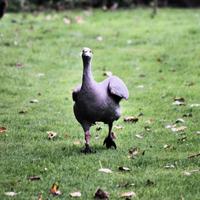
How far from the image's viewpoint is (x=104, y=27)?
17438 mm

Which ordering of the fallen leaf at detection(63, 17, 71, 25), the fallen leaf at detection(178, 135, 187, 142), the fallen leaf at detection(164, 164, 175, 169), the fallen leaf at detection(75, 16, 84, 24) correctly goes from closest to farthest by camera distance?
the fallen leaf at detection(164, 164, 175, 169) < the fallen leaf at detection(178, 135, 187, 142) < the fallen leaf at detection(63, 17, 71, 25) < the fallen leaf at detection(75, 16, 84, 24)

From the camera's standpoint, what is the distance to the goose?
704 cm

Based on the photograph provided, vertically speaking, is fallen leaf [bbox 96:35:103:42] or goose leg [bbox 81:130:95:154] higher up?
goose leg [bbox 81:130:95:154]

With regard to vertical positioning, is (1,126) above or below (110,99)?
below

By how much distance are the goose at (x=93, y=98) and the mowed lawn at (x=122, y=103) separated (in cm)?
41

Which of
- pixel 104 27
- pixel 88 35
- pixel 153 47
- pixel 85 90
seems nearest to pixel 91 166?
pixel 85 90

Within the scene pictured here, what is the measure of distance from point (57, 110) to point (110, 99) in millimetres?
2747

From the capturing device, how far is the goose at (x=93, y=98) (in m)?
7.04

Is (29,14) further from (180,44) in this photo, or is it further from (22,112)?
(22,112)

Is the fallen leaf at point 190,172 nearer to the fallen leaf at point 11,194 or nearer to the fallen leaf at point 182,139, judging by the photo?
the fallen leaf at point 182,139

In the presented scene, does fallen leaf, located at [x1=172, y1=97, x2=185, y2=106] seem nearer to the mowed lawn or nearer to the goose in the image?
the mowed lawn

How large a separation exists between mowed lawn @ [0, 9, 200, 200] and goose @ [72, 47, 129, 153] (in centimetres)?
41

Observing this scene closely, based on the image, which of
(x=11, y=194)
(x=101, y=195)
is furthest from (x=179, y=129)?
(x=11, y=194)

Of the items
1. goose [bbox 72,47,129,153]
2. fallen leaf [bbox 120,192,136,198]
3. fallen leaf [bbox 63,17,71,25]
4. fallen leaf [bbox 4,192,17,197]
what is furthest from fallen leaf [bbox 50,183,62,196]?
fallen leaf [bbox 63,17,71,25]
